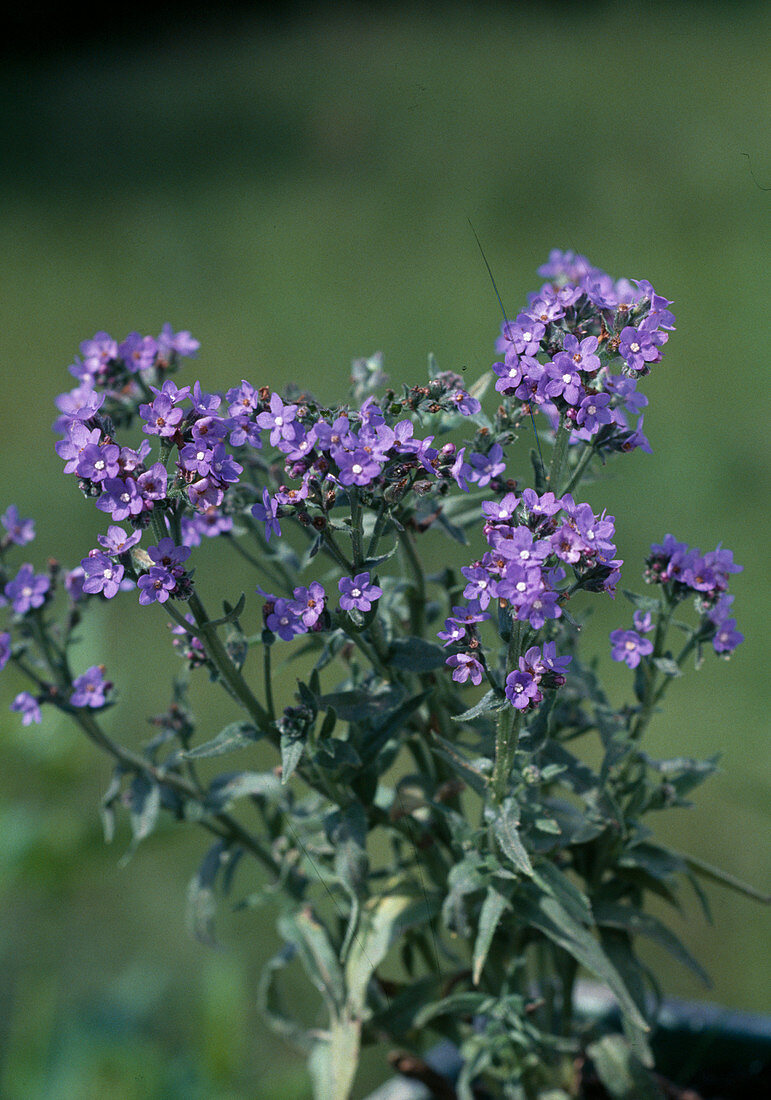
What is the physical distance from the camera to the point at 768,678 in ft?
8.30

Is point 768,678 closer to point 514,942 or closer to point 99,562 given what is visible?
point 514,942

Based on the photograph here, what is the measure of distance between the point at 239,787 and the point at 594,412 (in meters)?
0.61

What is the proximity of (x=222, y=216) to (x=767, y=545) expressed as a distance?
2.59 metres

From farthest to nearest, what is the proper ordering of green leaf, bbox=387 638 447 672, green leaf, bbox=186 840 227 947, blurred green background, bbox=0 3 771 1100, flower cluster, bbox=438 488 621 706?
1. blurred green background, bbox=0 3 771 1100
2. green leaf, bbox=186 840 227 947
3. green leaf, bbox=387 638 447 672
4. flower cluster, bbox=438 488 621 706

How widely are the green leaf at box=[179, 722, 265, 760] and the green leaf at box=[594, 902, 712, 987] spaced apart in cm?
44

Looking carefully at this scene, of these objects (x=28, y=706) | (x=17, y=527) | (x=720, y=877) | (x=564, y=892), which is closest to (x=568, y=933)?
(x=564, y=892)

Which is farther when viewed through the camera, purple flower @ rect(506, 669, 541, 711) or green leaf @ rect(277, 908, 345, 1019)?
green leaf @ rect(277, 908, 345, 1019)

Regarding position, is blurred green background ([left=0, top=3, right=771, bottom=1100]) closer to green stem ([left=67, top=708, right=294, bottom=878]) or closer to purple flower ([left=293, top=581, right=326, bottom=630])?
green stem ([left=67, top=708, right=294, bottom=878])

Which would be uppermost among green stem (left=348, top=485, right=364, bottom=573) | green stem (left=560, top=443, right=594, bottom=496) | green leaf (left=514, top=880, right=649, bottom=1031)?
green stem (left=560, top=443, right=594, bottom=496)

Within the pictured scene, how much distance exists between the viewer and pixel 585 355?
94 centimetres

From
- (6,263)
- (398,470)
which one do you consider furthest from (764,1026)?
(6,263)

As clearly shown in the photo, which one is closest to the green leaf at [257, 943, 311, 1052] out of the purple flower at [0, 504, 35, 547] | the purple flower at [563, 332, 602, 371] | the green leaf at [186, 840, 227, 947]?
the green leaf at [186, 840, 227, 947]

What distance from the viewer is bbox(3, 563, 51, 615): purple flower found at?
1.14m

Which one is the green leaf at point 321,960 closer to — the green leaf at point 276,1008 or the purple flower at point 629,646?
the green leaf at point 276,1008
